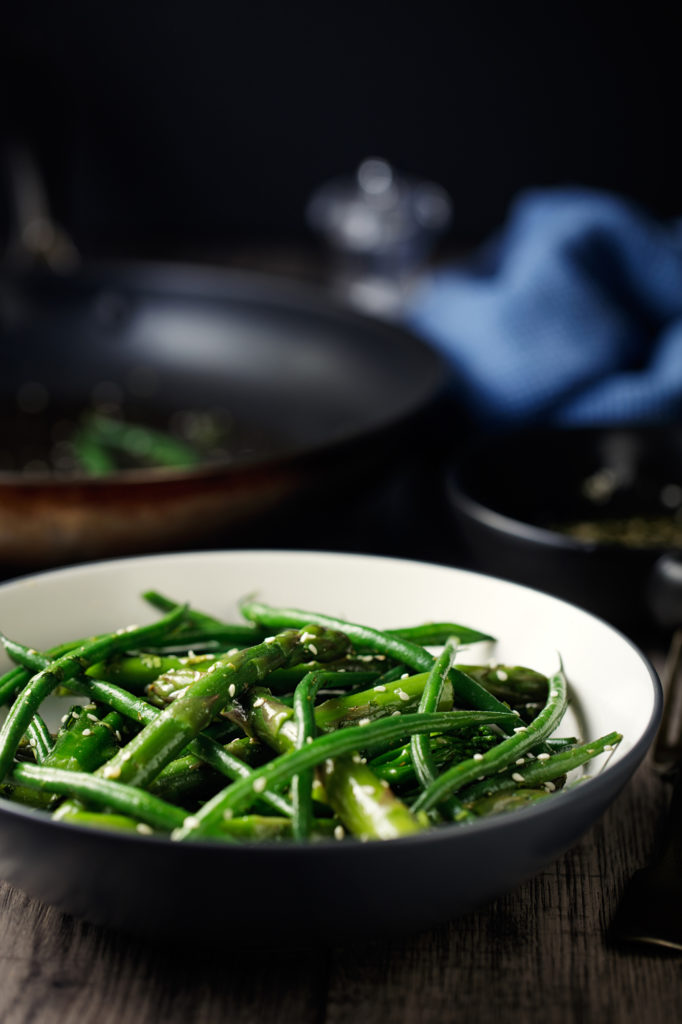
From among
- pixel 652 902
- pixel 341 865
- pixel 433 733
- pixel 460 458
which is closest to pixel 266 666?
pixel 433 733

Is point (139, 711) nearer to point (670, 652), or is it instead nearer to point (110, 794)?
point (110, 794)

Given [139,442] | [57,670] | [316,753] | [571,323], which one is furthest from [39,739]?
[571,323]

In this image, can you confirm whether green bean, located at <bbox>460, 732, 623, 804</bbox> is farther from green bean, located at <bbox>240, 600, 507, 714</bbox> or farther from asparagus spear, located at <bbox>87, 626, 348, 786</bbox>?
asparagus spear, located at <bbox>87, 626, 348, 786</bbox>

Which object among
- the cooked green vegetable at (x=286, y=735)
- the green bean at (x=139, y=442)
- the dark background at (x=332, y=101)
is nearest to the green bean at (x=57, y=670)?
the cooked green vegetable at (x=286, y=735)

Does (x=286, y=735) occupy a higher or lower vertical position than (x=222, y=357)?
higher

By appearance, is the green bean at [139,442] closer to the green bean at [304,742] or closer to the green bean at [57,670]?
the green bean at [57,670]

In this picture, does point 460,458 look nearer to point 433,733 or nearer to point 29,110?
point 433,733

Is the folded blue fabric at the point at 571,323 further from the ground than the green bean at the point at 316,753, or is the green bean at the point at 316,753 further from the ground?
the green bean at the point at 316,753
